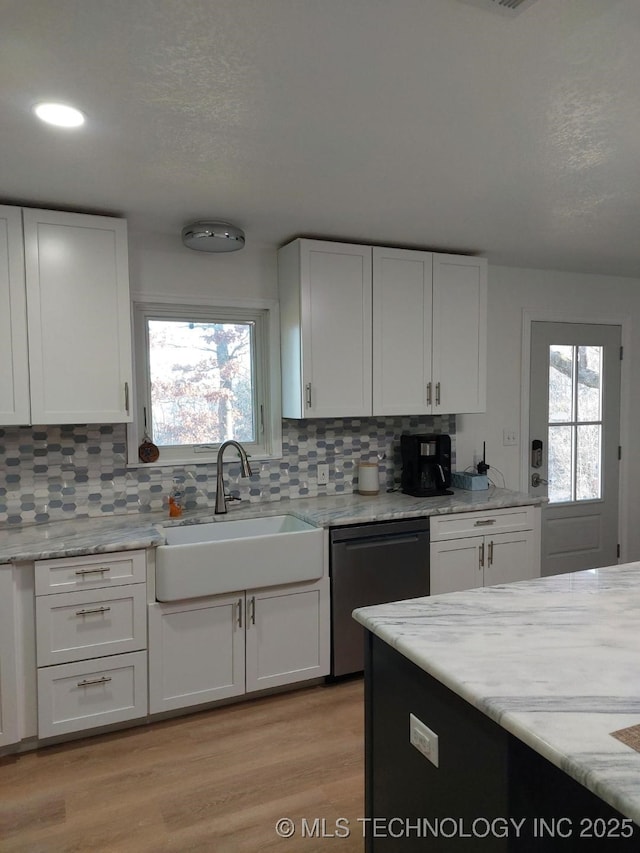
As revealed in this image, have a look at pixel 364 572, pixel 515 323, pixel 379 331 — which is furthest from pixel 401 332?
pixel 364 572

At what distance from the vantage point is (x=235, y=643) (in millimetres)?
2715

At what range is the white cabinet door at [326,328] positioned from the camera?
10.2 ft

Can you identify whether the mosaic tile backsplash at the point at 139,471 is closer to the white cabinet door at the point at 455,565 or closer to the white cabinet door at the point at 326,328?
the white cabinet door at the point at 326,328

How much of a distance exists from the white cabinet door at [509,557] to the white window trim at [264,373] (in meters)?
1.35

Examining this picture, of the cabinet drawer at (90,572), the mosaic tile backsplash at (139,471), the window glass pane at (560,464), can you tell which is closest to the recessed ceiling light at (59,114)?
the mosaic tile backsplash at (139,471)

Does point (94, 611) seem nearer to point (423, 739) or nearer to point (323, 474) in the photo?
point (323, 474)

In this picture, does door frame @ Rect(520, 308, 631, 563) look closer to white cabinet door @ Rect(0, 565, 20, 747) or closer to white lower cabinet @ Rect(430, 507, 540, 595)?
white lower cabinet @ Rect(430, 507, 540, 595)

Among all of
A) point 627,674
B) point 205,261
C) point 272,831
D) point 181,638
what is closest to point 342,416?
point 205,261

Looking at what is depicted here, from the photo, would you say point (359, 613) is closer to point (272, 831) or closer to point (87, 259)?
point (272, 831)

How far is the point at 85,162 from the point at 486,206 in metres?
1.76

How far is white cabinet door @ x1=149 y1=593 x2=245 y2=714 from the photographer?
101 inches

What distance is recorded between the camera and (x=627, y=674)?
3.84 ft

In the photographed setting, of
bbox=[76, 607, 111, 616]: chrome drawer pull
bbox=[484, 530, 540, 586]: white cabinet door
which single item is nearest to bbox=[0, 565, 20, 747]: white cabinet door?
bbox=[76, 607, 111, 616]: chrome drawer pull

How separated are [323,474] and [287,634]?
1.02 m
